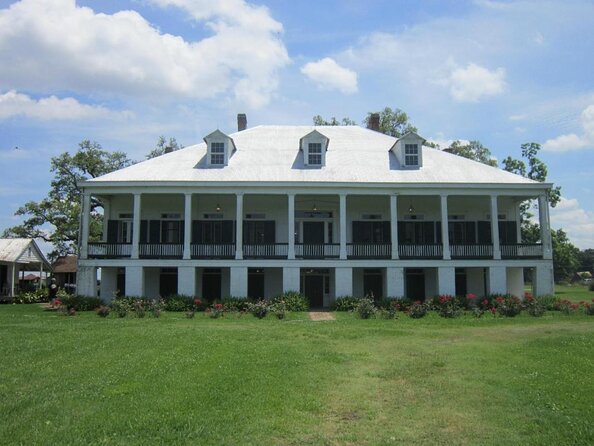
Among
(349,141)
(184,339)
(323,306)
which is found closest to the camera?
(184,339)

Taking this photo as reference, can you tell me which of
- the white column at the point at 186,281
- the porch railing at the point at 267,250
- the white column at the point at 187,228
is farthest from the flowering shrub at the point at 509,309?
the white column at the point at 187,228

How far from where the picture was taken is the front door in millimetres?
28375

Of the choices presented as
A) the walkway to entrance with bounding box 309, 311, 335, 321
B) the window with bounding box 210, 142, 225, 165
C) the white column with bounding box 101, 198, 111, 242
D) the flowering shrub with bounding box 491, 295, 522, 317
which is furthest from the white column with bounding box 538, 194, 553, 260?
the white column with bounding box 101, 198, 111, 242

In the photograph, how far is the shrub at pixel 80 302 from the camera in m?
24.3

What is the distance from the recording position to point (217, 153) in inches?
1126

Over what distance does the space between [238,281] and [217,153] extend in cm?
738

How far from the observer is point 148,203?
28.5 m

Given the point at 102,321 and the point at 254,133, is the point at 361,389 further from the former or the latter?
the point at 254,133

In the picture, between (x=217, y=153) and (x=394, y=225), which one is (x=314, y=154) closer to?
(x=217, y=153)

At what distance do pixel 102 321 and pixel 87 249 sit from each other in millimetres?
8031

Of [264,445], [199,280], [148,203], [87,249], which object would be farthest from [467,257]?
[264,445]

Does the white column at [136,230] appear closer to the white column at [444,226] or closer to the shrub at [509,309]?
the white column at [444,226]

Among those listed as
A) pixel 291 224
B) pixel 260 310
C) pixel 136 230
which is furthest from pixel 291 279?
pixel 136 230

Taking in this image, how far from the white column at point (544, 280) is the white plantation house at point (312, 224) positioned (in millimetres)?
52
